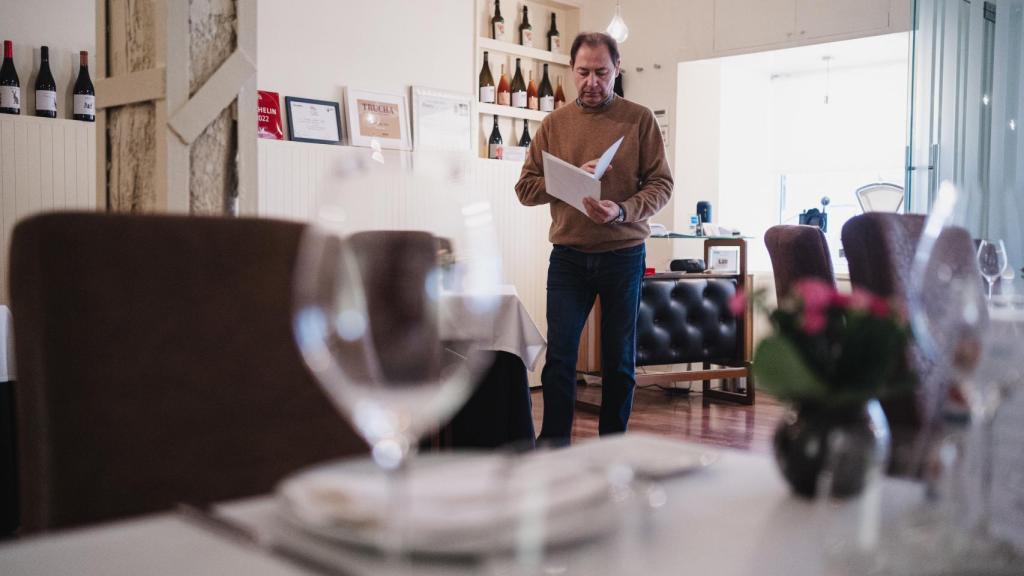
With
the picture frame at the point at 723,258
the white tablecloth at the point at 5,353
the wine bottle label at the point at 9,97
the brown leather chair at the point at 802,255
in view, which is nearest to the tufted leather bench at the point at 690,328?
the picture frame at the point at 723,258

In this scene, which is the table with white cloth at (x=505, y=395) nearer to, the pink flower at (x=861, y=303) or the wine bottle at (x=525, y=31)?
the pink flower at (x=861, y=303)

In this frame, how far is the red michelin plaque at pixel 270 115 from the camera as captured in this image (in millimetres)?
4281

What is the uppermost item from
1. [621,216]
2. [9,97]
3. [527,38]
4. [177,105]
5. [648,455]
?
[527,38]

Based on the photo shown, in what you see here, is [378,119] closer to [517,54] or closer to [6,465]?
[517,54]

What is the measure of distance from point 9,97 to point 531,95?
3.10m

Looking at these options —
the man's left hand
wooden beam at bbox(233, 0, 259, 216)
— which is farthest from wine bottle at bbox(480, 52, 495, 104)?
wooden beam at bbox(233, 0, 259, 216)

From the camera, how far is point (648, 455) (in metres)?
0.68

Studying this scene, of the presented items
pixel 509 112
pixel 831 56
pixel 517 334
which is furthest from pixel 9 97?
pixel 831 56

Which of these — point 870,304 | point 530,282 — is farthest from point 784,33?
point 870,304

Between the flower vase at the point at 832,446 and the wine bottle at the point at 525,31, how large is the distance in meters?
5.23

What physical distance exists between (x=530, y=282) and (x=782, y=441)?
16.1 ft

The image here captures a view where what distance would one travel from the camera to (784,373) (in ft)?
1.88

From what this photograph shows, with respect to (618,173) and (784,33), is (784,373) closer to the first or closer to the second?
(618,173)

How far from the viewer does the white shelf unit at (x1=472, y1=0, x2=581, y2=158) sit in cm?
535
